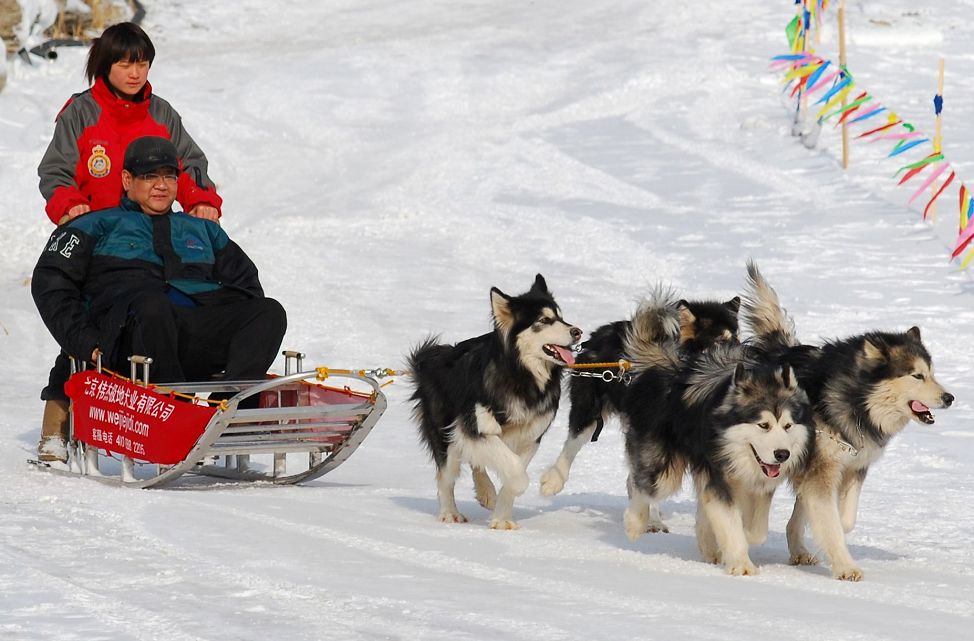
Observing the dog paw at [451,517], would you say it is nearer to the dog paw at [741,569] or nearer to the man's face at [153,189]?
the dog paw at [741,569]

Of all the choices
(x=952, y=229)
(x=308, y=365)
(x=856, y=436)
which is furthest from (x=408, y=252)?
(x=856, y=436)

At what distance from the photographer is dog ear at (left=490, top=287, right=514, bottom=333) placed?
A: 5.53 meters

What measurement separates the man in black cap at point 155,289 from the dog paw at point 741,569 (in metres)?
2.38

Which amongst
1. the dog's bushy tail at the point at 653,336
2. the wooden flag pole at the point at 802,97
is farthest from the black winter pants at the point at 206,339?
the wooden flag pole at the point at 802,97

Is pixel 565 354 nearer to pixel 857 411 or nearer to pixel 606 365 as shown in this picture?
pixel 606 365

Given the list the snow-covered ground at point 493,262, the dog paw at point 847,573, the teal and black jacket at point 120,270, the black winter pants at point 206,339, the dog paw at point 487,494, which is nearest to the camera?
the snow-covered ground at point 493,262

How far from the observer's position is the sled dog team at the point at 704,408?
4785mm

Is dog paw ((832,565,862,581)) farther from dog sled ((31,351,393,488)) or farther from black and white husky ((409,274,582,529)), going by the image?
dog sled ((31,351,393,488))

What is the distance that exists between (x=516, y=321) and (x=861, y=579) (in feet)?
5.43

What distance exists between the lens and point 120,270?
623 cm

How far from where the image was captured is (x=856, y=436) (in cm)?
491

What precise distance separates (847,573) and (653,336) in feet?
4.22

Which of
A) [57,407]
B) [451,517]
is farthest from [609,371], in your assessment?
[57,407]

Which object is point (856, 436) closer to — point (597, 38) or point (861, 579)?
point (861, 579)
